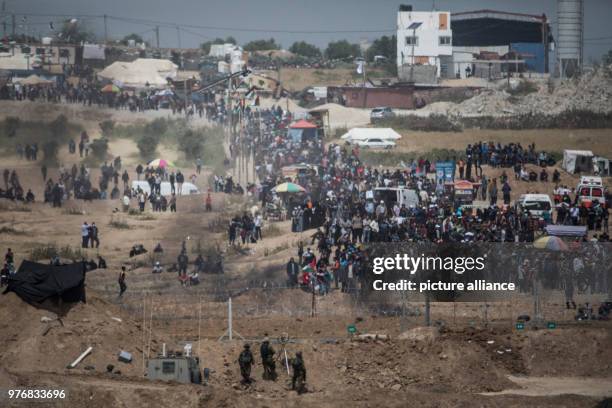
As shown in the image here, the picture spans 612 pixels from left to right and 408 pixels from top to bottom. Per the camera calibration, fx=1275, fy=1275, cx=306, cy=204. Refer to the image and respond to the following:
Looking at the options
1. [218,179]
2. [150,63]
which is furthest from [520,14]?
[218,179]

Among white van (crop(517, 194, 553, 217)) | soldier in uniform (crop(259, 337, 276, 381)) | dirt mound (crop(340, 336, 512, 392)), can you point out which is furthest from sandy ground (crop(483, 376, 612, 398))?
white van (crop(517, 194, 553, 217))

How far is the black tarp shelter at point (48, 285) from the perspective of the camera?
3553 centimetres

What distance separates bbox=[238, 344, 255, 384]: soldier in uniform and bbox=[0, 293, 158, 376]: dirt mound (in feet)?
8.77

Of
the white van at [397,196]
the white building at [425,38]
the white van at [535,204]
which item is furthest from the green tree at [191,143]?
the white building at [425,38]

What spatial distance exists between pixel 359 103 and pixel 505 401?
62.9 meters

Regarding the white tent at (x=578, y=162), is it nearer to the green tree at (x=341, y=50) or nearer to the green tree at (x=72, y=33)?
the green tree at (x=72, y=33)

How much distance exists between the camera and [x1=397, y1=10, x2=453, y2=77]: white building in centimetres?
11625

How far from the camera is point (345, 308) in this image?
39938 millimetres

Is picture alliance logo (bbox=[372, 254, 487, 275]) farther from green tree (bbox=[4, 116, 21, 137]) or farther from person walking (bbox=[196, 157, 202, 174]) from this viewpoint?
green tree (bbox=[4, 116, 21, 137])

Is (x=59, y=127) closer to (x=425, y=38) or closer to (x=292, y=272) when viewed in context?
(x=292, y=272)

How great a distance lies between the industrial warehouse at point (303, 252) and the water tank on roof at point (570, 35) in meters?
24.1

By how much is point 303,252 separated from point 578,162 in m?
Result: 22.1

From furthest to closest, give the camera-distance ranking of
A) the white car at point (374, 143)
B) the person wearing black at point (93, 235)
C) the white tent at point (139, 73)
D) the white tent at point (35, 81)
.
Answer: the white tent at point (139, 73) < the white tent at point (35, 81) < the white car at point (374, 143) < the person wearing black at point (93, 235)

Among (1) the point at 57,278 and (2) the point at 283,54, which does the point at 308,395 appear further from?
(2) the point at 283,54
